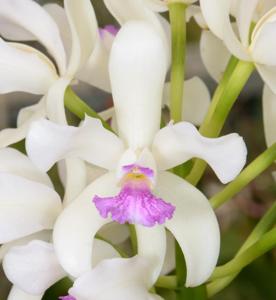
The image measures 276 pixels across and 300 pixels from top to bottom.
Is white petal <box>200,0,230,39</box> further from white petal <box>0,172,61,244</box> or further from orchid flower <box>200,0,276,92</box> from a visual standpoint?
white petal <box>0,172,61,244</box>

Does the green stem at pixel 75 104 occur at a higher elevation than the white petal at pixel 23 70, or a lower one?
lower

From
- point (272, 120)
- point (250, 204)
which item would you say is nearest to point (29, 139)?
point (272, 120)

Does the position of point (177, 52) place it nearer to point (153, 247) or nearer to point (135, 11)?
point (135, 11)

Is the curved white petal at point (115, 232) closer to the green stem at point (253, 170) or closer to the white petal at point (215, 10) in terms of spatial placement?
the green stem at point (253, 170)

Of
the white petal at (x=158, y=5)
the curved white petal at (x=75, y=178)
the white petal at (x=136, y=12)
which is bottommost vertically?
the curved white petal at (x=75, y=178)

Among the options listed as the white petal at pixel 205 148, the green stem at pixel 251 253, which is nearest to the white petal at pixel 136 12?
the white petal at pixel 205 148

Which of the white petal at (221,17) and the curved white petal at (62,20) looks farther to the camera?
the curved white petal at (62,20)

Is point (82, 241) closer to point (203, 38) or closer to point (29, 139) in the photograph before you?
point (29, 139)
